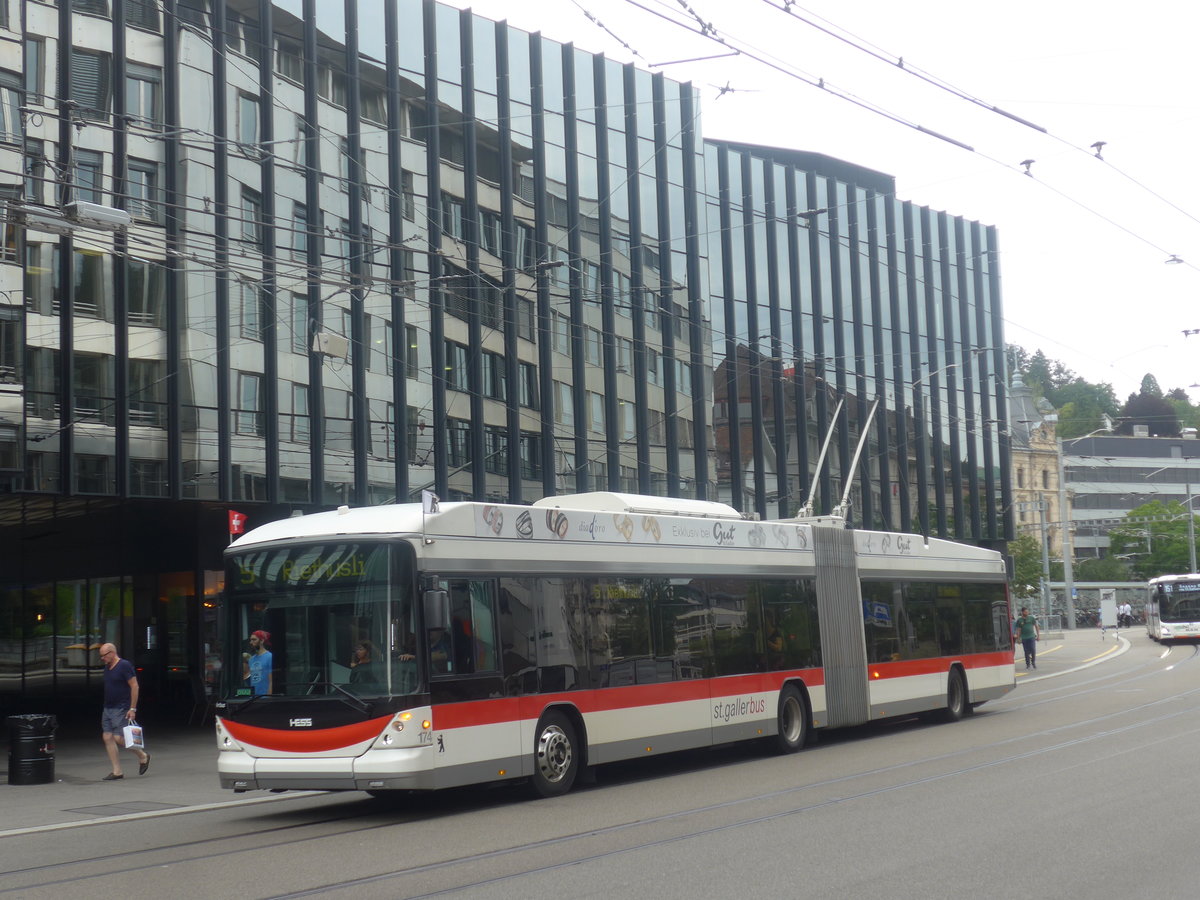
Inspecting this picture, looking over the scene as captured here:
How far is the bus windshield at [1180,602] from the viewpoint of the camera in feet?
186

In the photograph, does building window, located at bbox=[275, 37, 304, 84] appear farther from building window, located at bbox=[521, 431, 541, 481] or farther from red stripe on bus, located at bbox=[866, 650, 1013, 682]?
red stripe on bus, located at bbox=[866, 650, 1013, 682]

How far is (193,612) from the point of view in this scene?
95.8ft

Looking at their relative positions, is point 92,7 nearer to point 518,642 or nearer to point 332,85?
point 332,85

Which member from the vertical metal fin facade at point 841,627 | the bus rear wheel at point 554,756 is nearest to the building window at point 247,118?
the vertical metal fin facade at point 841,627

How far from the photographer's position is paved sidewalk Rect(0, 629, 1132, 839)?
45.6ft

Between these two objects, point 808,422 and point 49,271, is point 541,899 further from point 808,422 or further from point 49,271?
point 808,422

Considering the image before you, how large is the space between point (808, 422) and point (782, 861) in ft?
98.1

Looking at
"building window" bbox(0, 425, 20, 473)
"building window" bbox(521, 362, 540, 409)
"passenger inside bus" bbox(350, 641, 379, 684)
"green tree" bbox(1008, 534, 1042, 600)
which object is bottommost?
"passenger inside bus" bbox(350, 641, 379, 684)

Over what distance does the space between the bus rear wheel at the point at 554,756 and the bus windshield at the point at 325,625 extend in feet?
6.75

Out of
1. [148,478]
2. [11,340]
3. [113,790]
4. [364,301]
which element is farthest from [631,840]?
[364,301]

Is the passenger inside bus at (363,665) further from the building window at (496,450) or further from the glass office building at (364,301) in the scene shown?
the building window at (496,450)

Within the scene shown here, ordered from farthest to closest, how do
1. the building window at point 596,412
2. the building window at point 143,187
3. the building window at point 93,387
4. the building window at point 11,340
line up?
1. the building window at point 596,412
2. the building window at point 143,187
3. the building window at point 93,387
4. the building window at point 11,340

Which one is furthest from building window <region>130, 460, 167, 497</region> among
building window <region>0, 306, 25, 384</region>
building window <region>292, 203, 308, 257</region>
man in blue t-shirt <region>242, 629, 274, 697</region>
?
man in blue t-shirt <region>242, 629, 274, 697</region>

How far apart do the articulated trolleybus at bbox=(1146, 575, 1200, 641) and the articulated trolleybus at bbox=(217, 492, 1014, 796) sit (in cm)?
4179
